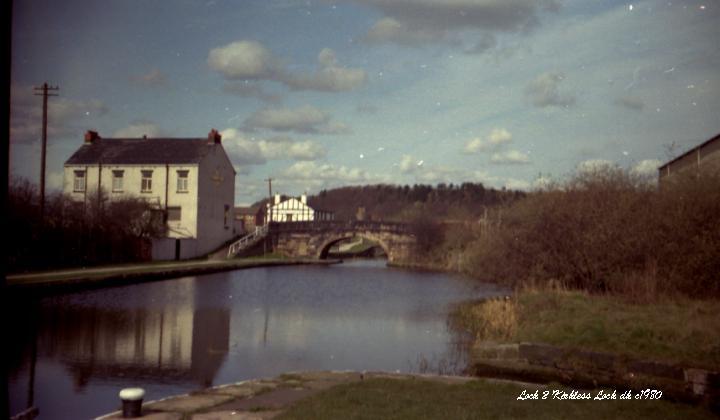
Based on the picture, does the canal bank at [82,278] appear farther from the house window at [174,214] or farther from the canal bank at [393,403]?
the house window at [174,214]

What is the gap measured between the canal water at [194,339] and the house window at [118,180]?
21.2 m

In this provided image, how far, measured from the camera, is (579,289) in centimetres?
1786

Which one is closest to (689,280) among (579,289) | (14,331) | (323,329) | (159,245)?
(579,289)

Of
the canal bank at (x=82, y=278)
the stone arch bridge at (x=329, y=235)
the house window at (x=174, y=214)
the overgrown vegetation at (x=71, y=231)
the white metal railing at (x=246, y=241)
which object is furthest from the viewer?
the stone arch bridge at (x=329, y=235)

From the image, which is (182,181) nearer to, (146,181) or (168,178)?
(168,178)

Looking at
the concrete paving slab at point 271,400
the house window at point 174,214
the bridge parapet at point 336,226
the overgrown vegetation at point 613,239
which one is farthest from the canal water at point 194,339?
the bridge parapet at point 336,226

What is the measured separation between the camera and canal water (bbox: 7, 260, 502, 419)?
386 inches

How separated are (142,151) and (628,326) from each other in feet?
128

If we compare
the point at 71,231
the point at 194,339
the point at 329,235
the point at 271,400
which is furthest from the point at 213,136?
the point at 271,400

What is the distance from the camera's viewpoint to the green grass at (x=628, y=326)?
9.73 meters

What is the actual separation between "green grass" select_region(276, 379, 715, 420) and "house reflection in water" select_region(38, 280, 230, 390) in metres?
3.56

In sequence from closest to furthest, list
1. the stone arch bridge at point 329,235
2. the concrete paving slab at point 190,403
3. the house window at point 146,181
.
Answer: the concrete paving slab at point 190,403, the house window at point 146,181, the stone arch bridge at point 329,235

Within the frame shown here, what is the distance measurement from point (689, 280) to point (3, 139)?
1417 cm

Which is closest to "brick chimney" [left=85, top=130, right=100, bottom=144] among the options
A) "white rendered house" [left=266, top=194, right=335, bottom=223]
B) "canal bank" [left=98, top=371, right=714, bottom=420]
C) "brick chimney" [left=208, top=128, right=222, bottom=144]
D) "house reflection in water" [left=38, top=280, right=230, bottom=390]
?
"brick chimney" [left=208, top=128, right=222, bottom=144]
